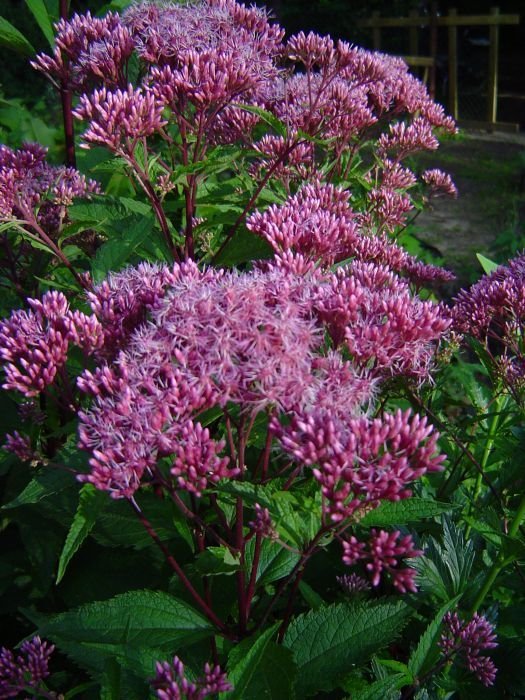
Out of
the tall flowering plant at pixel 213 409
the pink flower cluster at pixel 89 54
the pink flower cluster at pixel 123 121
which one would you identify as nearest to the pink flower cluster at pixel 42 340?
the tall flowering plant at pixel 213 409

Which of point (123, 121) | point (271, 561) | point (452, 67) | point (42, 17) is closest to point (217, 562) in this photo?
point (271, 561)

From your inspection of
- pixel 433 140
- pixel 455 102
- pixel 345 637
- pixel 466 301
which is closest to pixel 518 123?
pixel 455 102

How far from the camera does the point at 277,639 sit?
1752 mm

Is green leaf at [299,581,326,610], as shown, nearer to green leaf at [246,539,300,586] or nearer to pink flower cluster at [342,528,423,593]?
green leaf at [246,539,300,586]

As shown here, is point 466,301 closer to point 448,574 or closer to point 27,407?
point 448,574

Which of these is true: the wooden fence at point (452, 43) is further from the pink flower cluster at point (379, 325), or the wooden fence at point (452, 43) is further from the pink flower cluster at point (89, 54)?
the pink flower cluster at point (379, 325)

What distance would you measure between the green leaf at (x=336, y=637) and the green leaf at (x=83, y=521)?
1.81 feet

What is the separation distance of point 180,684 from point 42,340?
0.87 metres

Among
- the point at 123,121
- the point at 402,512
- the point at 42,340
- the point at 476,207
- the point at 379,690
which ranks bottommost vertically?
the point at 476,207

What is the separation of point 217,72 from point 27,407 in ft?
3.90

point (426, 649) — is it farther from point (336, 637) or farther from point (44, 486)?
point (44, 486)

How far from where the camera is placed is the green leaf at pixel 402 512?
1.60 m

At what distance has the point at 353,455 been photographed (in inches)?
56.0

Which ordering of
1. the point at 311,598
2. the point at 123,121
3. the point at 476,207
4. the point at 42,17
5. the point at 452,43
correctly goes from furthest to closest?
the point at 452,43 < the point at 476,207 < the point at 42,17 < the point at 123,121 < the point at 311,598
